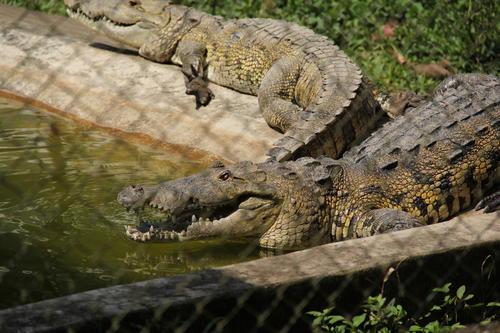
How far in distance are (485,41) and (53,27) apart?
3962 mm

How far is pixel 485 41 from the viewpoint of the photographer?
21.5ft

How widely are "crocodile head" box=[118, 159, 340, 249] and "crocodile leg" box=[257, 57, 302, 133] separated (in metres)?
1.47

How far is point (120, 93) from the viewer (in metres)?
5.92

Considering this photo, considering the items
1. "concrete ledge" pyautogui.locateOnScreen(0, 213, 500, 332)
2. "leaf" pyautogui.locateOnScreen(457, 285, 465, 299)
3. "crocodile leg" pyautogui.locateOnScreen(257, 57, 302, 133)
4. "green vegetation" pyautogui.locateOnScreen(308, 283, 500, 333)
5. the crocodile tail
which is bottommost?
"crocodile leg" pyautogui.locateOnScreen(257, 57, 302, 133)

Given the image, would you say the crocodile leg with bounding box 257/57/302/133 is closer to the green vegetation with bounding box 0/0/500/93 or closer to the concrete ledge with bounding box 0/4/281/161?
the concrete ledge with bounding box 0/4/281/161

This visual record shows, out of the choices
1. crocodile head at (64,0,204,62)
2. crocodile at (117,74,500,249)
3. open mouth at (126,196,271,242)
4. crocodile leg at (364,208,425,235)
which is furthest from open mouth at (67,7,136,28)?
crocodile leg at (364,208,425,235)

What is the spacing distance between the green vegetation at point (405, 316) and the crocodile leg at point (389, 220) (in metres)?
0.67

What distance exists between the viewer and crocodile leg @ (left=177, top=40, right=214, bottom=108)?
19.3 ft

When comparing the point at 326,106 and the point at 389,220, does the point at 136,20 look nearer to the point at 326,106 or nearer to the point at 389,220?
the point at 326,106

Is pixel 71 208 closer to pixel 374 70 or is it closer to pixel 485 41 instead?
pixel 374 70

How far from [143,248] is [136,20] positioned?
386cm

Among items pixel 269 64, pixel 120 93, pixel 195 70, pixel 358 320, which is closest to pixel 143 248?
pixel 358 320

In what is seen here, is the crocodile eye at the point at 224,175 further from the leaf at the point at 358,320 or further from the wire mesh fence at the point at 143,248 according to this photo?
the leaf at the point at 358,320

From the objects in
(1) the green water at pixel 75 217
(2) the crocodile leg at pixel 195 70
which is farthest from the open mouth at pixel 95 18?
(1) the green water at pixel 75 217
